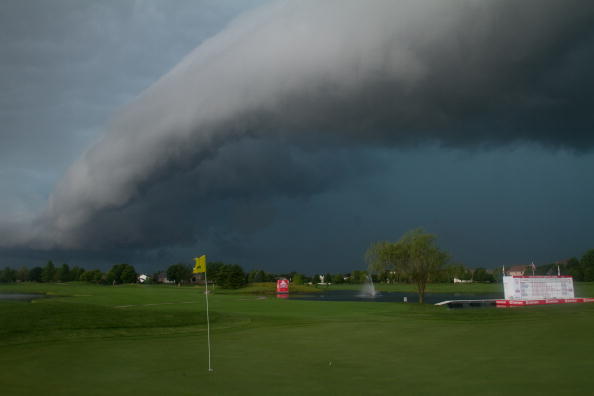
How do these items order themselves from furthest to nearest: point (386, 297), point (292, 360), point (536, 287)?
point (386, 297), point (536, 287), point (292, 360)

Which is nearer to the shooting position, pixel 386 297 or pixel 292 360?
pixel 292 360

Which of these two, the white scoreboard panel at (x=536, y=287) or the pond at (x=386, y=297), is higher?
the white scoreboard panel at (x=536, y=287)

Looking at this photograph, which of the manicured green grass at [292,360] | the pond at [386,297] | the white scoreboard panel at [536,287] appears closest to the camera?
the manicured green grass at [292,360]

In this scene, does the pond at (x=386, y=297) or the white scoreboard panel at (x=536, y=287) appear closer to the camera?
the white scoreboard panel at (x=536, y=287)

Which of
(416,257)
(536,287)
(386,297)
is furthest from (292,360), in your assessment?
(386,297)

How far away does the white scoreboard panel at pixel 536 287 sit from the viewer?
175 feet

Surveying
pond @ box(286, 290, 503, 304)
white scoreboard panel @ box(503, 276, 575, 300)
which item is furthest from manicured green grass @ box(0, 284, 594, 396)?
pond @ box(286, 290, 503, 304)

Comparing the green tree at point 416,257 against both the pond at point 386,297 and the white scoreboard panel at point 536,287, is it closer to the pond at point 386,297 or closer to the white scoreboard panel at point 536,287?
the white scoreboard panel at point 536,287

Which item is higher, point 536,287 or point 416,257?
point 416,257

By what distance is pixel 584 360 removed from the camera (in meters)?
13.9

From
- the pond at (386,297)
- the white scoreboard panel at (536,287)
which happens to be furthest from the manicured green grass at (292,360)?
the pond at (386,297)

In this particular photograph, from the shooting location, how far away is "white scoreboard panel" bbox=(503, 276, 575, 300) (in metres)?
53.3

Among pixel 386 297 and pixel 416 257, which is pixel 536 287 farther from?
pixel 386 297

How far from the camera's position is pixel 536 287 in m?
54.8
